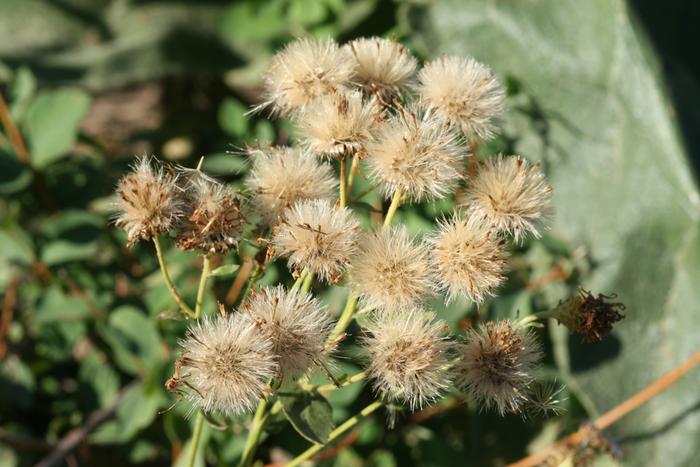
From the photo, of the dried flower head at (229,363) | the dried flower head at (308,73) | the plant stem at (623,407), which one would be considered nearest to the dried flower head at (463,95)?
the dried flower head at (308,73)

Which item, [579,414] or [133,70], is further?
[133,70]

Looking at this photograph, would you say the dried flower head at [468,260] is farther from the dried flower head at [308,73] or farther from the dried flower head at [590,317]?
the dried flower head at [308,73]

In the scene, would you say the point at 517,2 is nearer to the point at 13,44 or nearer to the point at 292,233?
the point at 292,233

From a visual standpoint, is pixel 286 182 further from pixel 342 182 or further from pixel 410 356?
pixel 410 356

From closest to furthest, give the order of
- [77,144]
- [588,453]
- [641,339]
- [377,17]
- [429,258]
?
[429,258] < [588,453] < [641,339] < [377,17] < [77,144]

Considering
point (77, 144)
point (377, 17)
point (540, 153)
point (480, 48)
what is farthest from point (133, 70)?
point (540, 153)

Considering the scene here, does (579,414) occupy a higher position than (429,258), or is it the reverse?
(429,258)

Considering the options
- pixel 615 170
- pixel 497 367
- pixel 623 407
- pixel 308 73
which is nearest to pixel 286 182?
pixel 308 73
